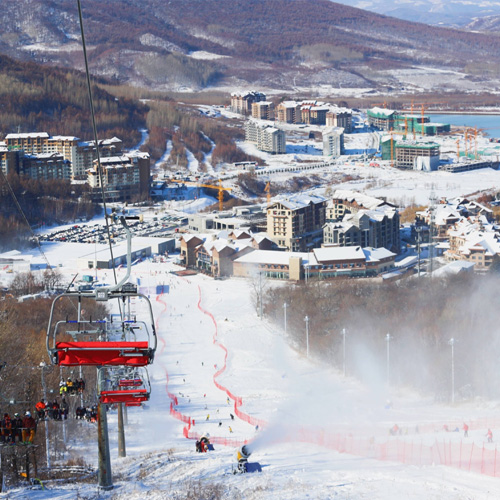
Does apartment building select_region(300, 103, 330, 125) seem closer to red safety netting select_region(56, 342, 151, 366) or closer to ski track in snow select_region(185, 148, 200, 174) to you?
ski track in snow select_region(185, 148, 200, 174)

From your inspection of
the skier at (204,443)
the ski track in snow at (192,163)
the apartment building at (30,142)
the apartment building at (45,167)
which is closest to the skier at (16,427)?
the skier at (204,443)

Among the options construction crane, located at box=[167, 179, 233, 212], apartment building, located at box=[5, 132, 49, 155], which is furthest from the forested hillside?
construction crane, located at box=[167, 179, 233, 212]

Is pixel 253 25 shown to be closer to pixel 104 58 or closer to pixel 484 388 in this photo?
pixel 104 58

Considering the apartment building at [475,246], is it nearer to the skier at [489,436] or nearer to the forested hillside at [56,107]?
the skier at [489,436]

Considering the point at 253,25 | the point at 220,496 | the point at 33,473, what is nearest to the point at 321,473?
the point at 220,496

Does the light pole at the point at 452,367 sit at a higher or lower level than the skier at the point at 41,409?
lower

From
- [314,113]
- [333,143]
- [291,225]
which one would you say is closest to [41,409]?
[291,225]
